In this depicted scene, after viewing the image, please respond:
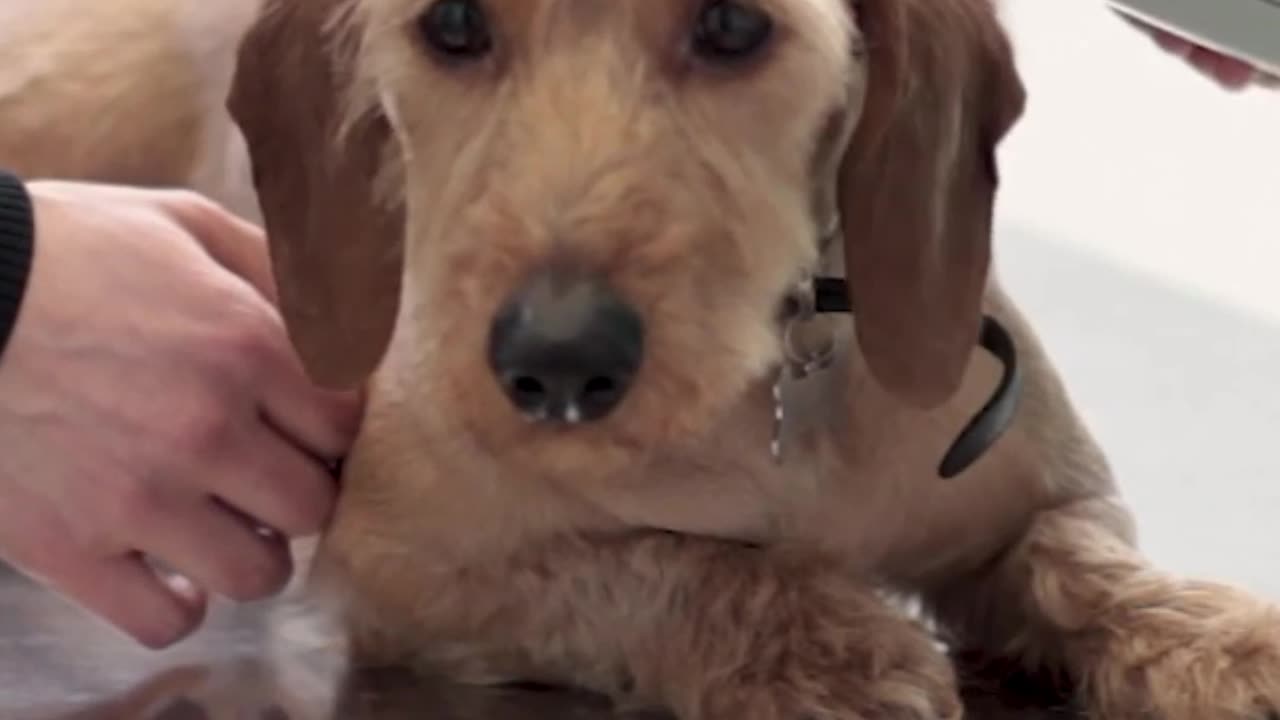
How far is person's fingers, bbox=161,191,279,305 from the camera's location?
4.99 feet

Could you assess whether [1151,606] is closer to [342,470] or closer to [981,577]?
[981,577]

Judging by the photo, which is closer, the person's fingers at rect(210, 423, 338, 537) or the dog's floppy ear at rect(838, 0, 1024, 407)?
the dog's floppy ear at rect(838, 0, 1024, 407)

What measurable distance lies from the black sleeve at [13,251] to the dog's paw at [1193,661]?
63cm

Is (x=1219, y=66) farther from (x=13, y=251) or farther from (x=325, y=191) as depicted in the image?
(x=13, y=251)

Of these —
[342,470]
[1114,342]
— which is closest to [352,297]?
Answer: [342,470]

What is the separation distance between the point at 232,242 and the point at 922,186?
491mm

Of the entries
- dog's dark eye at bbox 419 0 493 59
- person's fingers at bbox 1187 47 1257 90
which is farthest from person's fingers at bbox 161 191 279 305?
person's fingers at bbox 1187 47 1257 90

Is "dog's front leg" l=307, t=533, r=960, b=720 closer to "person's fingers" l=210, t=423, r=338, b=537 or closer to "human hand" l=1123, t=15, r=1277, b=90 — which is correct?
"person's fingers" l=210, t=423, r=338, b=537

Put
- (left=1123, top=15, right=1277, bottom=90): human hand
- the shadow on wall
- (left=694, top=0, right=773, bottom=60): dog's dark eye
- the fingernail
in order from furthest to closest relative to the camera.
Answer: (left=1123, top=15, right=1277, bottom=90): human hand → the shadow on wall → the fingernail → (left=694, top=0, right=773, bottom=60): dog's dark eye

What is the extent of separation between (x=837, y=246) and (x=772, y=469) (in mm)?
127

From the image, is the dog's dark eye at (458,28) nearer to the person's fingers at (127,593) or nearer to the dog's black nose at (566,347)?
the dog's black nose at (566,347)

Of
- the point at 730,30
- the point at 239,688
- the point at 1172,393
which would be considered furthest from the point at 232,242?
the point at 1172,393

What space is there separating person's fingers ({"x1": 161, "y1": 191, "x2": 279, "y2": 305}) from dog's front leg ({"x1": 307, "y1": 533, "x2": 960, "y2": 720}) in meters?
0.22

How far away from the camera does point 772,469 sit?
1.36 meters
